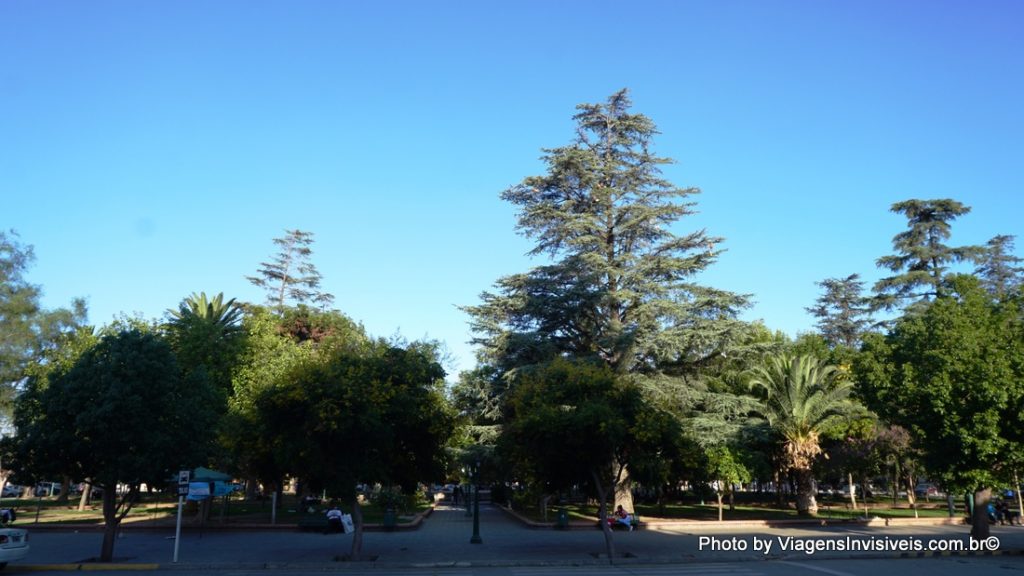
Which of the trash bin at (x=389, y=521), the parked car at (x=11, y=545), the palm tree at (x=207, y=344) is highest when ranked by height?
the palm tree at (x=207, y=344)

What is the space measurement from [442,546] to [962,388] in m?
18.1

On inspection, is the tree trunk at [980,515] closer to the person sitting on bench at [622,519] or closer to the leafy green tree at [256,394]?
the person sitting on bench at [622,519]

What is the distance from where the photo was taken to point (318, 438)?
19328 mm

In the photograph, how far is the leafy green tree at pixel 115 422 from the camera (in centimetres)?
1923

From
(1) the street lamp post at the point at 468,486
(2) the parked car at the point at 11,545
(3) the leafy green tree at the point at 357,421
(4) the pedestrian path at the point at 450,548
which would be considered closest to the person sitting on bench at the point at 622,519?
(4) the pedestrian path at the point at 450,548

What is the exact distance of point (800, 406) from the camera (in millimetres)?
35719

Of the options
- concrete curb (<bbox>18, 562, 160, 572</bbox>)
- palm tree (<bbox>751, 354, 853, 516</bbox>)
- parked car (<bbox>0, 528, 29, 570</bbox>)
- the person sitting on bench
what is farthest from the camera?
palm tree (<bbox>751, 354, 853, 516</bbox>)

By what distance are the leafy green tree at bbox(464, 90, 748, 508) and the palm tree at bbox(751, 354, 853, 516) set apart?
4.88m

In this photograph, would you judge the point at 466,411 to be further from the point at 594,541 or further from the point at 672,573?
the point at 672,573

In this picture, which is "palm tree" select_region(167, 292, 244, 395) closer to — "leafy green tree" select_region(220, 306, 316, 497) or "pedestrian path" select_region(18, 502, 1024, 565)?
"leafy green tree" select_region(220, 306, 316, 497)

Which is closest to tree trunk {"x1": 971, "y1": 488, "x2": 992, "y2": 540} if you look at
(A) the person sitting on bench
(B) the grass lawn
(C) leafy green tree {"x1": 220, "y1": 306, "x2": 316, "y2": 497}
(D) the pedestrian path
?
(D) the pedestrian path

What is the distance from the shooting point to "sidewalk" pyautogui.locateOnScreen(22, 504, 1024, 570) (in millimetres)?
20078

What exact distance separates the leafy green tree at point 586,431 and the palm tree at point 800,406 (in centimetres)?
1700

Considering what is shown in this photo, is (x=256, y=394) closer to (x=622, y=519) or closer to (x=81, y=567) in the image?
(x=81, y=567)
